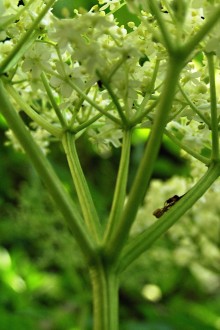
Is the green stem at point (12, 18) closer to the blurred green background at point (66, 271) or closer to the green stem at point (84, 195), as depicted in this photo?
the green stem at point (84, 195)

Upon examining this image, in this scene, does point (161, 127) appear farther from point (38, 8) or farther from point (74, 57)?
point (38, 8)

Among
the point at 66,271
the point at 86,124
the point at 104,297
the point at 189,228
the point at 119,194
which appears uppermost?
the point at 86,124

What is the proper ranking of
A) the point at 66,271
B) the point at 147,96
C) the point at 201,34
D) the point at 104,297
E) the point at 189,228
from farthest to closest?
the point at 66,271 → the point at 189,228 → the point at 147,96 → the point at 104,297 → the point at 201,34

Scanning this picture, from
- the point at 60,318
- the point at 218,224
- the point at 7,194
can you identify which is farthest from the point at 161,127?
the point at 7,194

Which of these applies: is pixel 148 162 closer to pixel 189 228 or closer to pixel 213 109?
pixel 213 109

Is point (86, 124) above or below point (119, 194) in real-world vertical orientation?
above

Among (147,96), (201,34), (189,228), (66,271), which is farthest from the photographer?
(66,271)

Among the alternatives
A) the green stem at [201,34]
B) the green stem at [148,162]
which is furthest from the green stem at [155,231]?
the green stem at [201,34]

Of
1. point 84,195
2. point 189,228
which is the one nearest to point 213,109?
point 84,195
